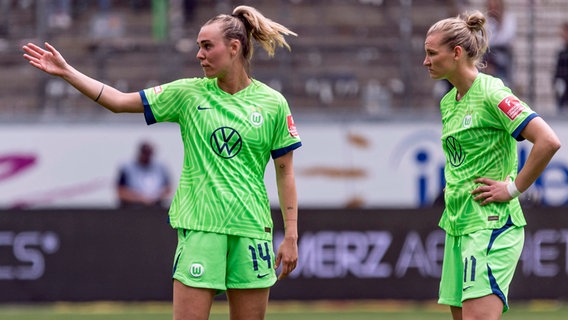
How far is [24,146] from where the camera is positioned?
13422mm

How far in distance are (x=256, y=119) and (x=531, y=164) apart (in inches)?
55.8

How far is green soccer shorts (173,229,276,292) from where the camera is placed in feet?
18.9

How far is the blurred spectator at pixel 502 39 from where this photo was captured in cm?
1411

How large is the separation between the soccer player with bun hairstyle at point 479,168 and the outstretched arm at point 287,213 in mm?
841

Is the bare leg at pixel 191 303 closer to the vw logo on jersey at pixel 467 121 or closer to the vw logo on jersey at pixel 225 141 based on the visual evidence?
the vw logo on jersey at pixel 225 141

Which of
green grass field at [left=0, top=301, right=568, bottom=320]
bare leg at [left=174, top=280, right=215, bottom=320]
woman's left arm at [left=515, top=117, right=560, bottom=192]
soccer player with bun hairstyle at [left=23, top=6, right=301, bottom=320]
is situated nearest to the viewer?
bare leg at [left=174, top=280, right=215, bottom=320]

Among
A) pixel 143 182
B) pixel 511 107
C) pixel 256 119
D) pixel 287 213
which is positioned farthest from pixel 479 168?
pixel 143 182

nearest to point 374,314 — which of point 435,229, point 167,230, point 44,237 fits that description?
point 435,229

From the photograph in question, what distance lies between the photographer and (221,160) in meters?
5.88

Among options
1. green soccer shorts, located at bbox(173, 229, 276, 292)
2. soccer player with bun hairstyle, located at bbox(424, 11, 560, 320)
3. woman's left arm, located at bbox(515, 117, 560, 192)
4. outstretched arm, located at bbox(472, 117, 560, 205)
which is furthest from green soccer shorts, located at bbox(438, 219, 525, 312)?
green soccer shorts, located at bbox(173, 229, 276, 292)

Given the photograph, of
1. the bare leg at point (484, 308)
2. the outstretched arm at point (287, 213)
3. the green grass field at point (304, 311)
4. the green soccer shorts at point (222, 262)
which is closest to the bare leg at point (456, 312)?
the bare leg at point (484, 308)

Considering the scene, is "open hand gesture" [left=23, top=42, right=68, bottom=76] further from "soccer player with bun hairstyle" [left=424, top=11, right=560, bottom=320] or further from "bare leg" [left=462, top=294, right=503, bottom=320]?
"bare leg" [left=462, top=294, right=503, bottom=320]

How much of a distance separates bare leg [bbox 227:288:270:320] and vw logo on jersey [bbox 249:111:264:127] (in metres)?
0.83

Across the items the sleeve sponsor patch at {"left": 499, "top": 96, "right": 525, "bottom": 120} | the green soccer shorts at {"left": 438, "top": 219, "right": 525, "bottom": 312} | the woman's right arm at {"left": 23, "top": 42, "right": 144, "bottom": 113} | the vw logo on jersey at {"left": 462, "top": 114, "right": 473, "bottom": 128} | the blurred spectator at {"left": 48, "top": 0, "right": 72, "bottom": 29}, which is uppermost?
the blurred spectator at {"left": 48, "top": 0, "right": 72, "bottom": 29}
